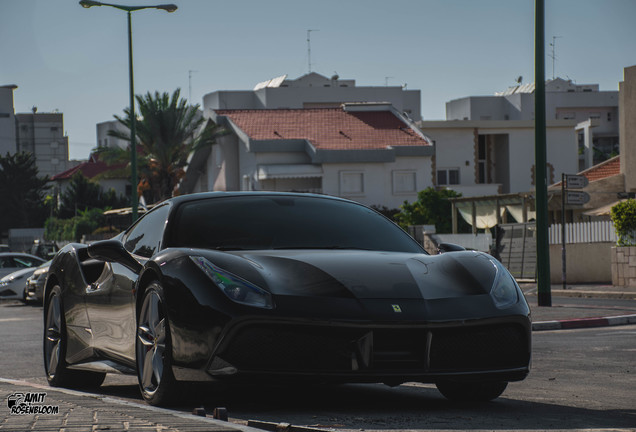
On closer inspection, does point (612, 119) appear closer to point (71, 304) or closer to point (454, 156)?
point (454, 156)

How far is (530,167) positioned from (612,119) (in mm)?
55774

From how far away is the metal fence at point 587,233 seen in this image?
28.5 metres

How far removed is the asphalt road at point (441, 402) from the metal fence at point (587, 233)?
1959cm

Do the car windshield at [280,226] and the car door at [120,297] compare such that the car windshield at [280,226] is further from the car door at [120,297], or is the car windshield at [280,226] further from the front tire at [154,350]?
the front tire at [154,350]

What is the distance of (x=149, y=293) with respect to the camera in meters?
6.11

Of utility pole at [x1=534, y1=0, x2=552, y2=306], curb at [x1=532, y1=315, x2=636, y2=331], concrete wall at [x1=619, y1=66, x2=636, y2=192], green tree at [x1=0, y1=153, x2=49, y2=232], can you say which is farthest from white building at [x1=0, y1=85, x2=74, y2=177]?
curb at [x1=532, y1=315, x2=636, y2=331]

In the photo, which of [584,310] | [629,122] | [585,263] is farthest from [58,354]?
[629,122]

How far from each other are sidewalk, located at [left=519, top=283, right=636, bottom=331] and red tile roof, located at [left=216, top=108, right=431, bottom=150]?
3092 centimetres

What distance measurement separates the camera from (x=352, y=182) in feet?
179

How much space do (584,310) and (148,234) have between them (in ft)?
41.0

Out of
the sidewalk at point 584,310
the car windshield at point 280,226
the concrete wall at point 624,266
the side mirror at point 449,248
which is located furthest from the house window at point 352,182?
the side mirror at point 449,248

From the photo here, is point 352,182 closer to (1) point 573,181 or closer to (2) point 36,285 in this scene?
(2) point 36,285

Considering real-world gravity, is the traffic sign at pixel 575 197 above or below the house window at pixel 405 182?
below

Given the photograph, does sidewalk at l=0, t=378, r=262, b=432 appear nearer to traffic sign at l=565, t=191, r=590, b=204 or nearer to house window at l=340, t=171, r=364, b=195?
traffic sign at l=565, t=191, r=590, b=204
